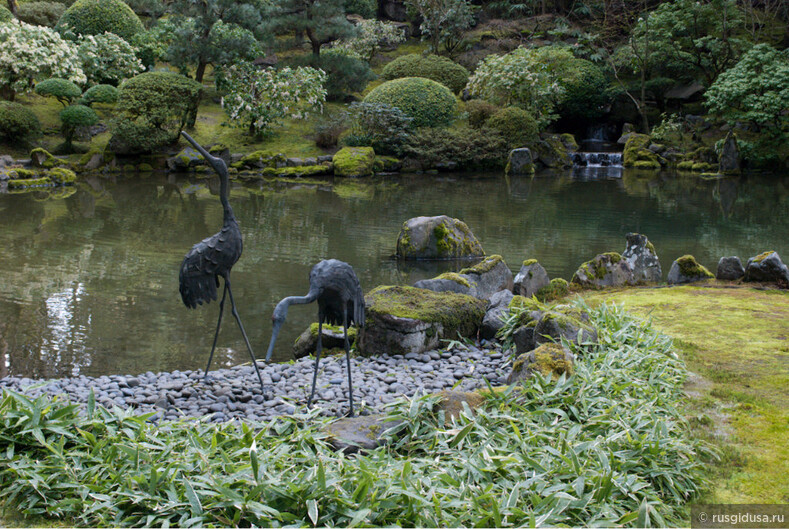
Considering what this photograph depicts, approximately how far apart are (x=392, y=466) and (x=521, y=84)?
21699 millimetres

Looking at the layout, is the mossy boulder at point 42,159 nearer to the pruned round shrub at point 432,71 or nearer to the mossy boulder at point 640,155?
the pruned round shrub at point 432,71

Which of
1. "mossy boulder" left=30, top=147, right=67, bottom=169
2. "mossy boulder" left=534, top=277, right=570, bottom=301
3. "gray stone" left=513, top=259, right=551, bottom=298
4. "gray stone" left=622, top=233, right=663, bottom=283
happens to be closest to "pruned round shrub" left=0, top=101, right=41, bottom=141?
"mossy boulder" left=30, top=147, right=67, bottom=169

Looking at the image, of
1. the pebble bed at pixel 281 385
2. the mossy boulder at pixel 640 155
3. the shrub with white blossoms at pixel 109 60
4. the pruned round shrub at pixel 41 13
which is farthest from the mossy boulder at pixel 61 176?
the mossy boulder at pixel 640 155

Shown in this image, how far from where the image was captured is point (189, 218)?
12781 mm

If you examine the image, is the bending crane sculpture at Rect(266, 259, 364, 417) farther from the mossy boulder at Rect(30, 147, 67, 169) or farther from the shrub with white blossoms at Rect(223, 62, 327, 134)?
the shrub with white blossoms at Rect(223, 62, 327, 134)

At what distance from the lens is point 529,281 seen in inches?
289

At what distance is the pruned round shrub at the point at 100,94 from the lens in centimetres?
2081

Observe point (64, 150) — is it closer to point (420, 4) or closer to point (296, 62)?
point (296, 62)

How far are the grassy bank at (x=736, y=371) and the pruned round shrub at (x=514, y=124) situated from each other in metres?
14.9

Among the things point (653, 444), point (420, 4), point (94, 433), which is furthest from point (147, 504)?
point (420, 4)

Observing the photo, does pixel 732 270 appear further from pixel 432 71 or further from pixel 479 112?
pixel 432 71

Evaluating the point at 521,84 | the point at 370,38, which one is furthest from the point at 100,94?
the point at 521,84

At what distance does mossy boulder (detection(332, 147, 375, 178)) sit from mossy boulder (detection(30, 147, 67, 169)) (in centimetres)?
787

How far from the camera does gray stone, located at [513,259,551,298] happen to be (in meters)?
7.29
